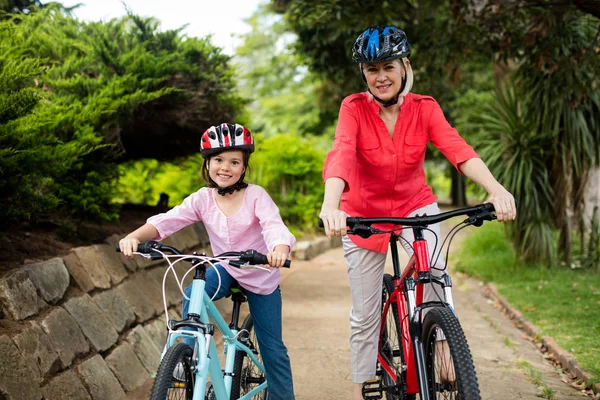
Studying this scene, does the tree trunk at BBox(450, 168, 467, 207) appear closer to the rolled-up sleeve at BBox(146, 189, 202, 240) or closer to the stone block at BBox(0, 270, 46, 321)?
the stone block at BBox(0, 270, 46, 321)

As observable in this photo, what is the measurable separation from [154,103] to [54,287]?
300 centimetres

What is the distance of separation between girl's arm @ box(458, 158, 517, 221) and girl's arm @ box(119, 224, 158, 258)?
1656mm

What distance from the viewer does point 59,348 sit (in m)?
4.52

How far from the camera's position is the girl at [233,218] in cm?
374

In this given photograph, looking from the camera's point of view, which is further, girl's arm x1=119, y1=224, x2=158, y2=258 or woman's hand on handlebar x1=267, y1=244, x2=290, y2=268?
girl's arm x1=119, y1=224, x2=158, y2=258

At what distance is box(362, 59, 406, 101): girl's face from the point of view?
151 inches

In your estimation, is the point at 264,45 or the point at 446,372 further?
the point at 264,45

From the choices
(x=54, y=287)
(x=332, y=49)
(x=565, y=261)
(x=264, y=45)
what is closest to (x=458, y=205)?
(x=264, y=45)

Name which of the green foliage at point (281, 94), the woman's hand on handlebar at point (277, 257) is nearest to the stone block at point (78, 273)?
the woman's hand on handlebar at point (277, 257)

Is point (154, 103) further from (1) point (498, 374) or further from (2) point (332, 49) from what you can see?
(2) point (332, 49)

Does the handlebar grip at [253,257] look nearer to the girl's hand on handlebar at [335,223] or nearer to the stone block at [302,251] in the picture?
the girl's hand on handlebar at [335,223]

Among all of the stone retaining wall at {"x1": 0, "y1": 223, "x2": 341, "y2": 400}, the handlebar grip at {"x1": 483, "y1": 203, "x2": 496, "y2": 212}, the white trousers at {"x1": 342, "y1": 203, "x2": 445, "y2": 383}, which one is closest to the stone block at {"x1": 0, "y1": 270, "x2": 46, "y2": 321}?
the stone retaining wall at {"x1": 0, "y1": 223, "x2": 341, "y2": 400}

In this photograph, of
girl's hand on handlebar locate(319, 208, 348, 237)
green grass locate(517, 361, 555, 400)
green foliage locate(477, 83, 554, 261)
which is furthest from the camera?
green foliage locate(477, 83, 554, 261)

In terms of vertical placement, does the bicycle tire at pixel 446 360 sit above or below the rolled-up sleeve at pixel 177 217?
below
